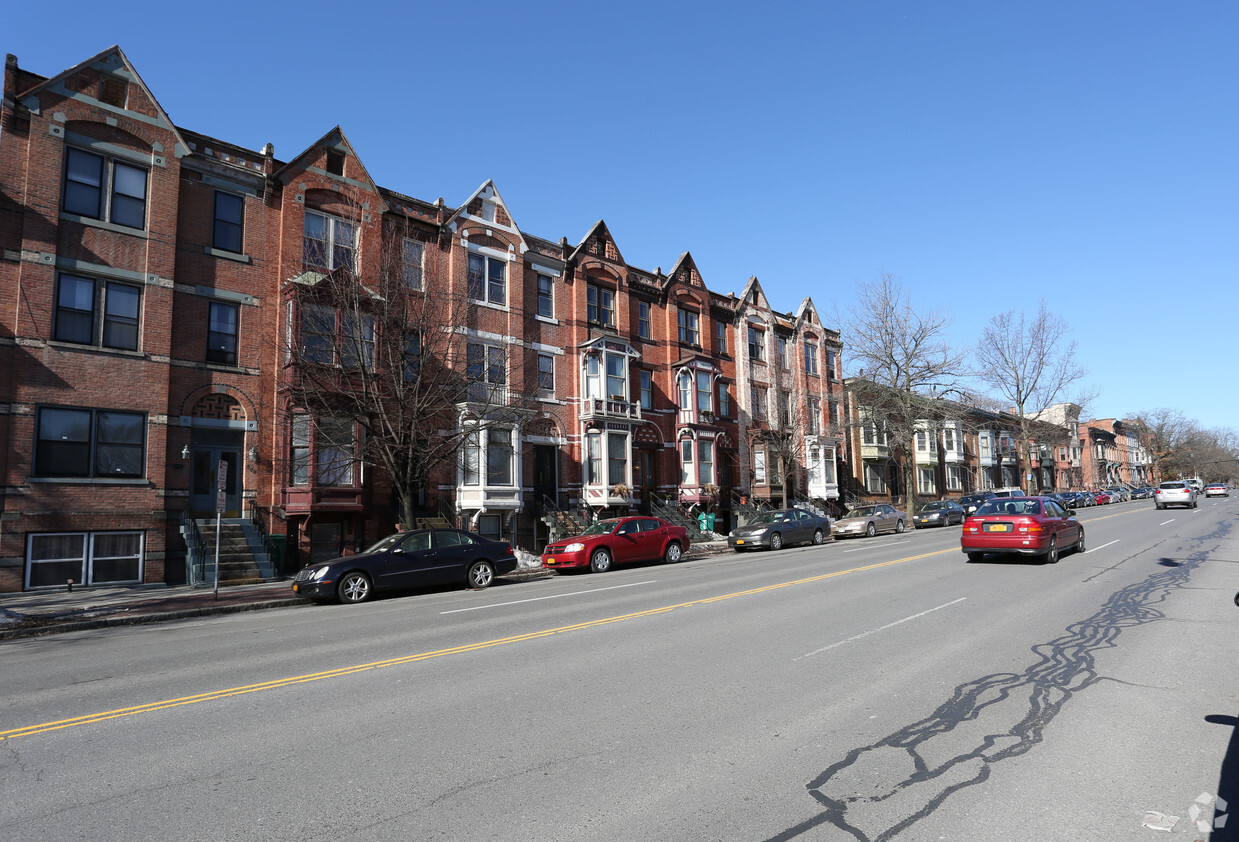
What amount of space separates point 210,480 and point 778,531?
18463 millimetres

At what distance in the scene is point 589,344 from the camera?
2928 cm

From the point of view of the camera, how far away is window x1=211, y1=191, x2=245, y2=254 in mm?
21141

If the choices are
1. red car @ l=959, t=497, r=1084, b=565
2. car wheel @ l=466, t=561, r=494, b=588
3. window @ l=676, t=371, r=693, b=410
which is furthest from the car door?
window @ l=676, t=371, r=693, b=410

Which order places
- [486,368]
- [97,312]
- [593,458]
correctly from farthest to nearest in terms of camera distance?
[593,458], [486,368], [97,312]

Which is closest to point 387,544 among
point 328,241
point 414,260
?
point 328,241

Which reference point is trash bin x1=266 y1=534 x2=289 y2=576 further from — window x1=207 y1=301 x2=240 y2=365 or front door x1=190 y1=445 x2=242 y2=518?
window x1=207 y1=301 x2=240 y2=365

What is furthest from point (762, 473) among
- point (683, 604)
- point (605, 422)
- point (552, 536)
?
point (683, 604)

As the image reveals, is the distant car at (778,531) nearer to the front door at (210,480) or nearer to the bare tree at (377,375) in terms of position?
the bare tree at (377,375)

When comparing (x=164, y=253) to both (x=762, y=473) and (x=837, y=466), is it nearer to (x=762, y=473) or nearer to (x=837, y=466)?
(x=762, y=473)

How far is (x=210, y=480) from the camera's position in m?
20.3

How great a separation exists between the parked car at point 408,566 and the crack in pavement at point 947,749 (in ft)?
39.8

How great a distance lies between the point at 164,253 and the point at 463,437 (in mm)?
9806

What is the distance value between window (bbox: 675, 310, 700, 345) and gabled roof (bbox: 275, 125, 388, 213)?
614 inches

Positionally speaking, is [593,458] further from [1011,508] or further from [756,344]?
[1011,508]
